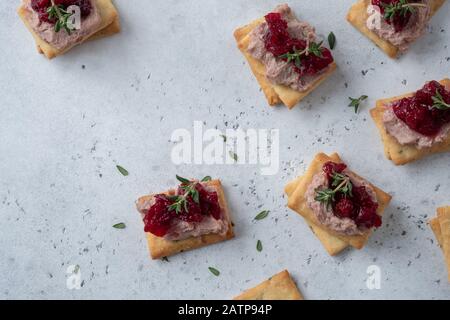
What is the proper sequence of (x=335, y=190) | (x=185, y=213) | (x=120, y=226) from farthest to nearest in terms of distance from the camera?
1. (x=120, y=226)
2. (x=185, y=213)
3. (x=335, y=190)

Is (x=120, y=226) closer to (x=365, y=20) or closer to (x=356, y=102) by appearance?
(x=356, y=102)

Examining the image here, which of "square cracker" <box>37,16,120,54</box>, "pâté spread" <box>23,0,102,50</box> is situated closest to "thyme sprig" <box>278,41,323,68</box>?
"square cracker" <box>37,16,120,54</box>

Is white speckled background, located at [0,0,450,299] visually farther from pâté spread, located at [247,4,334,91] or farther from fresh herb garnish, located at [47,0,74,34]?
fresh herb garnish, located at [47,0,74,34]

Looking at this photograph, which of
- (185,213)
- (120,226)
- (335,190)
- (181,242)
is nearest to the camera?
(335,190)

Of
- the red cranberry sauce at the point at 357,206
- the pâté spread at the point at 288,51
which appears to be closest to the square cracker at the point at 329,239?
the red cranberry sauce at the point at 357,206

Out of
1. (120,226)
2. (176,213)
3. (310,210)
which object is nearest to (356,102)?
(310,210)

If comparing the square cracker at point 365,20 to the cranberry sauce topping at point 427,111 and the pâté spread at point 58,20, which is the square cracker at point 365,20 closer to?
the cranberry sauce topping at point 427,111
